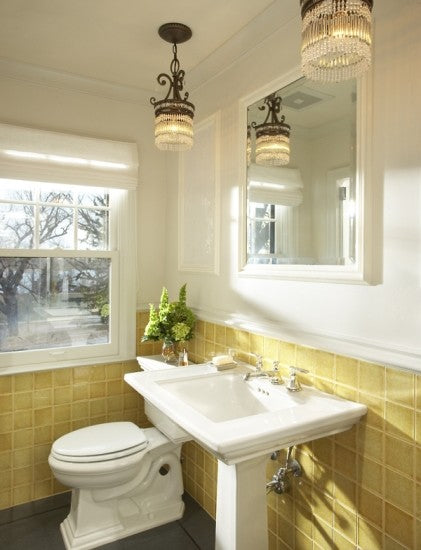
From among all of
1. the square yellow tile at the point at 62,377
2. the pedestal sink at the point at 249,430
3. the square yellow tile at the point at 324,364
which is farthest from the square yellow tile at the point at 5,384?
the square yellow tile at the point at 324,364

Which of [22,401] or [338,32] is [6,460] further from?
[338,32]

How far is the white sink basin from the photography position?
1193 mm

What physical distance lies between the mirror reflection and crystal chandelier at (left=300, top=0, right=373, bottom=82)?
36cm

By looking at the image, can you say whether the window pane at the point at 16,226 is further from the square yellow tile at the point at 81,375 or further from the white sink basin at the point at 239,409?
the white sink basin at the point at 239,409

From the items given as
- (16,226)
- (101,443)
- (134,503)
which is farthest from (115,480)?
(16,226)

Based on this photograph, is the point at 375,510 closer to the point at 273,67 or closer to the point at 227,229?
the point at 227,229

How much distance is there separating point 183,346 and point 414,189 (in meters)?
1.67

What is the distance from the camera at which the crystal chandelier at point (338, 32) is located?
1.01 m

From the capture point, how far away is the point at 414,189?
1228 millimetres

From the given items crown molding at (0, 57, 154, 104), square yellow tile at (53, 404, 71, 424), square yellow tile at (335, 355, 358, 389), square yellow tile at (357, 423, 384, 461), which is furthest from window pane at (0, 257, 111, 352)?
square yellow tile at (357, 423, 384, 461)

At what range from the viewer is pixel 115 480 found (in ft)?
6.52

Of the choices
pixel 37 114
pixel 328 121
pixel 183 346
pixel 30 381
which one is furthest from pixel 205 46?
pixel 30 381

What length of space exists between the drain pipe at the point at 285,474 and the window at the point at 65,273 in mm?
1323

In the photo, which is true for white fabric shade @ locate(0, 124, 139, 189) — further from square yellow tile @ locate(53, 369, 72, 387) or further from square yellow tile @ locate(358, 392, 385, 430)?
square yellow tile @ locate(358, 392, 385, 430)
